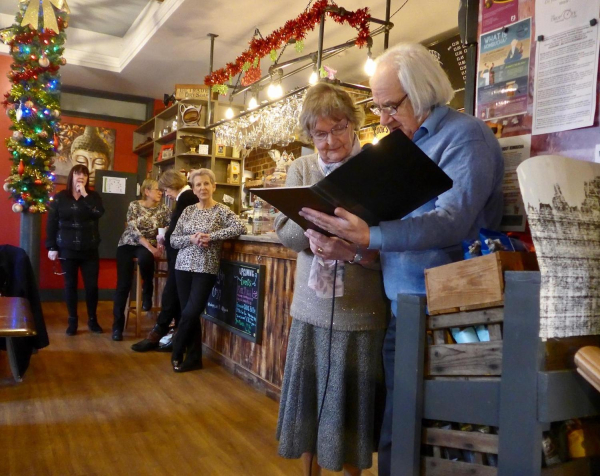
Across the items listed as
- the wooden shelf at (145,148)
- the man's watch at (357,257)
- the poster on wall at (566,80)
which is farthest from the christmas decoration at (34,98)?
the poster on wall at (566,80)

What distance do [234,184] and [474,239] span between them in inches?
206

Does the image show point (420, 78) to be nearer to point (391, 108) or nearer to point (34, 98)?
point (391, 108)

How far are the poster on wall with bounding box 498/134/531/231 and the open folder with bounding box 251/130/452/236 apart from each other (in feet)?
0.99

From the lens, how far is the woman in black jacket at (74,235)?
4.80 metres

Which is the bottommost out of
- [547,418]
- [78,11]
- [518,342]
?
[547,418]

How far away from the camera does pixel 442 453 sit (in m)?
1.11

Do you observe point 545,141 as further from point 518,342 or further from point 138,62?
point 138,62

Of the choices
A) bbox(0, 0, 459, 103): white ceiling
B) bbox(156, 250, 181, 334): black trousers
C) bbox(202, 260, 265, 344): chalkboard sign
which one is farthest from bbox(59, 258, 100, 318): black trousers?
bbox(0, 0, 459, 103): white ceiling

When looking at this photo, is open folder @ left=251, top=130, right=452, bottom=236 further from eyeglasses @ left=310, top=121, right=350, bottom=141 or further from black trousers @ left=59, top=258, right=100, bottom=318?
black trousers @ left=59, top=258, right=100, bottom=318

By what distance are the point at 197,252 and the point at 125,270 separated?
1.50 m

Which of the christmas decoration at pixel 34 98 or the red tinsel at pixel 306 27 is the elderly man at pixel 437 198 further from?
the christmas decoration at pixel 34 98

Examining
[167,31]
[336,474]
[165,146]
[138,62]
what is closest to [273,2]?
[167,31]

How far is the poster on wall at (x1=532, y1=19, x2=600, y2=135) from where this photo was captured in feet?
3.68

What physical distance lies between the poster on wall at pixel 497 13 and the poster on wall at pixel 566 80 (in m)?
0.14
